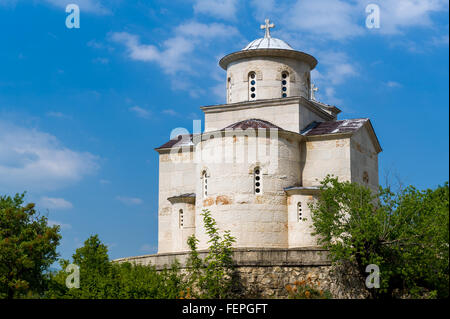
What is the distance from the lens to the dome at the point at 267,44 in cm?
3488

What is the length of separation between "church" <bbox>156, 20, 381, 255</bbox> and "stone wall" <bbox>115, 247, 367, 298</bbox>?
9.70ft

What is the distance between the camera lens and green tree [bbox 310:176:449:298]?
76.7 ft

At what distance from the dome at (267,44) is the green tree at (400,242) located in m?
11.8

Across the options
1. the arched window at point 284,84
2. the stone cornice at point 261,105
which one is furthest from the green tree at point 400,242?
the arched window at point 284,84

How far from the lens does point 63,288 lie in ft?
87.4

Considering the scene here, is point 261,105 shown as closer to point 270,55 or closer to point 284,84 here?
point 284,84

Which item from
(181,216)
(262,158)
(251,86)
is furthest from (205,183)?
(251,86)

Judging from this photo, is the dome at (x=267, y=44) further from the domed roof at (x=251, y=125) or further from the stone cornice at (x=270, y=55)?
the domed roof at (x=251, y=125)

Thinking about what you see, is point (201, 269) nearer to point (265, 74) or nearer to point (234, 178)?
point (234, 178)

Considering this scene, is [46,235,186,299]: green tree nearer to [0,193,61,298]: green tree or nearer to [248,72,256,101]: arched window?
[0,193,61,298]: green tree

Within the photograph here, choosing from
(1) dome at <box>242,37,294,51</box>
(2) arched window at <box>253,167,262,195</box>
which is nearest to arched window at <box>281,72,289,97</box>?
(1) dome at <box>242,37,294,51</box>

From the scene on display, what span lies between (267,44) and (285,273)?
1392cm
